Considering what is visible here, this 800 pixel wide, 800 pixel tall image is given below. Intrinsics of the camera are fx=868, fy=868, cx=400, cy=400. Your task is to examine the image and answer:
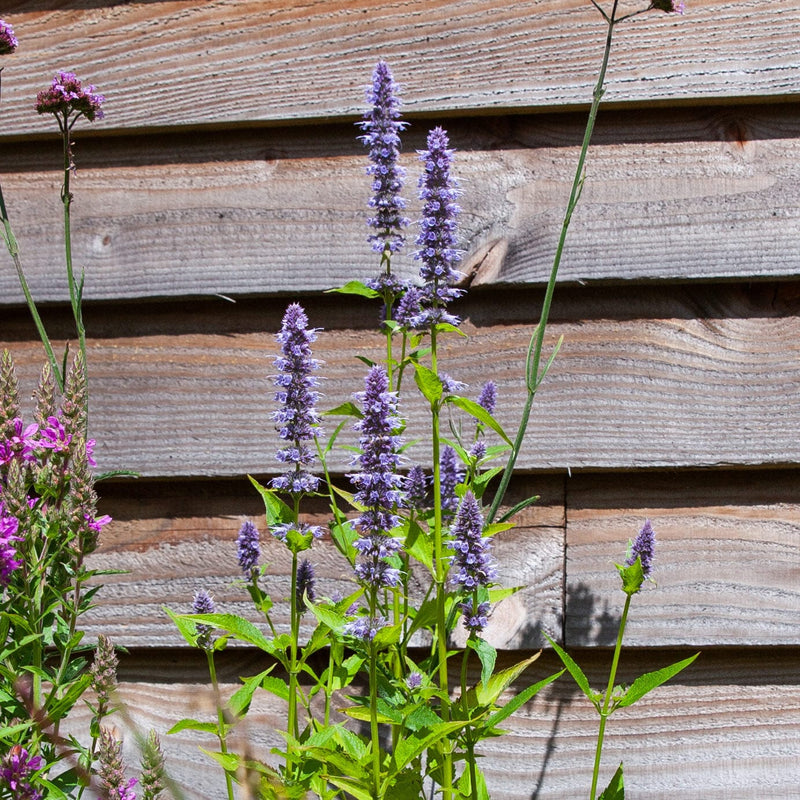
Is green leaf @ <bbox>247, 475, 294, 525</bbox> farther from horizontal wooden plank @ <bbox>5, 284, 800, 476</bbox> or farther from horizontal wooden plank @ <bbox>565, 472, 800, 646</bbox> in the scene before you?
horizontal wooden plank @ <bbox>565, 472, 800, 646</bbox>

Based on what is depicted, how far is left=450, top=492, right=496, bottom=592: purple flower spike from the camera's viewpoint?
127 centimetres

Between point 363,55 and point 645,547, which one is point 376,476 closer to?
point 645,547

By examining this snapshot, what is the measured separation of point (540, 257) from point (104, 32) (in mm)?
1124

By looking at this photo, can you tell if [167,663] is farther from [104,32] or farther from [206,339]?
[104,32]

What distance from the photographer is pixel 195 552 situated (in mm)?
1934

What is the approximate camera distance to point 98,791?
2.15ft

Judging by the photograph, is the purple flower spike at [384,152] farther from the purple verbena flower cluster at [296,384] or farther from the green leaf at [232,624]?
the green leaf at [232,624]

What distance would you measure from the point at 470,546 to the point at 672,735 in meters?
0.86

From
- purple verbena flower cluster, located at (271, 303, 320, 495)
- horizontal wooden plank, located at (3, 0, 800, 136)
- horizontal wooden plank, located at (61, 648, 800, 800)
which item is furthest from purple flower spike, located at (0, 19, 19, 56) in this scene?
horizontal wooden plank, located at (61, 648, 800, 800)

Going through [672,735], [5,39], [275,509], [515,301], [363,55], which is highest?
[363,55]

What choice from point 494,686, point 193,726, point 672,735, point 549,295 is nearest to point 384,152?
point 549,295

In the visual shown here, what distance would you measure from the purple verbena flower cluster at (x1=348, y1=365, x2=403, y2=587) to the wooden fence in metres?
0.75

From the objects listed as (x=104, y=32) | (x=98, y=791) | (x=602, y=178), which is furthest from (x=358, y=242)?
(x=98, y=791)

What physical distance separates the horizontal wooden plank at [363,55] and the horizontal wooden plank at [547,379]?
427 mm
